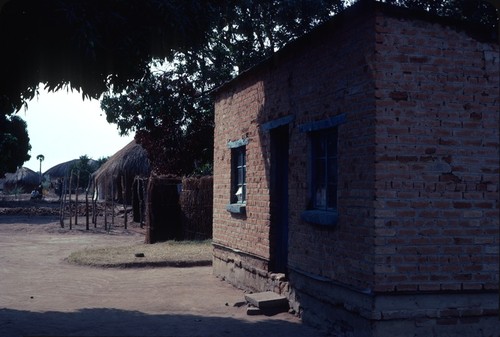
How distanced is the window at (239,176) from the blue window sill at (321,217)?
300 cm

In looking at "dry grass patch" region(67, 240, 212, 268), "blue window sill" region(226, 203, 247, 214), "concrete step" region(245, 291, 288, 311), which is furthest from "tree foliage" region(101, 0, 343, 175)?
"concrete step" region(245, 291, 288, 311)

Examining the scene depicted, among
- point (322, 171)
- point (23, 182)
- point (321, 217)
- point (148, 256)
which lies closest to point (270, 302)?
point (321, 217)

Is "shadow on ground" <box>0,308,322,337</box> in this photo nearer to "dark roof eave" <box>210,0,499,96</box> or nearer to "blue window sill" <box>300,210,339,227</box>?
"blue window sill" <box>300,210,339,227</box>

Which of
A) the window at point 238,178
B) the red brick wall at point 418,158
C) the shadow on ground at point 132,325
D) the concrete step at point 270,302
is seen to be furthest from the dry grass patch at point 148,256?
the red brick wall at point 418,158

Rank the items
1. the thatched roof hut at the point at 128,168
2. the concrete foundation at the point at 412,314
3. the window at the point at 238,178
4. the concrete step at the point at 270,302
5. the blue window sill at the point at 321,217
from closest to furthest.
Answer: the concrete foundation at the point at 412,314 → the blue window sill at the point at 321,217 → the concrete step at the point at 270,302 → the window at the point at 238,178 → the thatched roof hut at the point at 128,168

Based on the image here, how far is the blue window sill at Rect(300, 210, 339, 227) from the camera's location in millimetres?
6895

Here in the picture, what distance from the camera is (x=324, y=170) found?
749 cm

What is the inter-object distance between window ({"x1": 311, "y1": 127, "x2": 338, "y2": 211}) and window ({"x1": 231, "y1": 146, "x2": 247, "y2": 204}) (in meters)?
2.86

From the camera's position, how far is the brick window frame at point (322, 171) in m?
7.09

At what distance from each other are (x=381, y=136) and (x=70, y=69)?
14.6ft

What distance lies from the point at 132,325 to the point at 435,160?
449 centimetres

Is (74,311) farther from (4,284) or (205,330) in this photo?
(4,284)

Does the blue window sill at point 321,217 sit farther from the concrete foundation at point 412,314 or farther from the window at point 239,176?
the window at point 239,176

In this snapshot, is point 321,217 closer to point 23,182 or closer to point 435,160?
point 435,160
